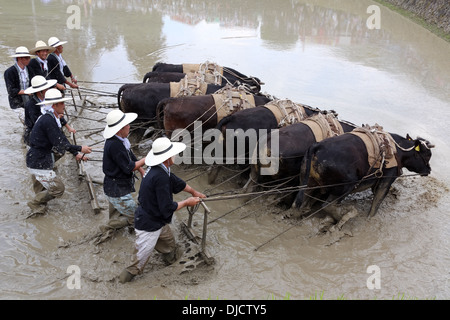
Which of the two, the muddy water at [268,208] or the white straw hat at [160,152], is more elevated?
the white straw hat at [160,152]

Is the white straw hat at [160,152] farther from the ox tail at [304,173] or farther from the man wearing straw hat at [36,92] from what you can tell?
the man wearing straw hat at [36,92]

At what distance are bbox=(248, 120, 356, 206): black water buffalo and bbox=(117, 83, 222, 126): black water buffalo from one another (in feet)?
6.91

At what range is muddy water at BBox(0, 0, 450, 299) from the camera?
4.18 metres

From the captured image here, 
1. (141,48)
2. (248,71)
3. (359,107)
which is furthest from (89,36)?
(359,107)

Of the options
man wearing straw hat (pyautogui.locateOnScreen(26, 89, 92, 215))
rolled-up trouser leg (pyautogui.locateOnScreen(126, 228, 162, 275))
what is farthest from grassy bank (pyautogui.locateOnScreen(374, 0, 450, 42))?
rolled-up trouser leg (pyautogui.locateOnScreen(126, 228, 162, 275))

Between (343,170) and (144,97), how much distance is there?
344 cm

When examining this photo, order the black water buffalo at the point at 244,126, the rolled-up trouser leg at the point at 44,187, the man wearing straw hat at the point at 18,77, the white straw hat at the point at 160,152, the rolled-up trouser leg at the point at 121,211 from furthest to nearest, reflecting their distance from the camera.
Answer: the man wearing straw hat at the point at 18,77
the black water buffalo at the point at 244,126
the rolled-up trouser leg at the point at 44,187
the rolled-up trouser leg at the point at 121,211
the white straw hat at the point at 160,152

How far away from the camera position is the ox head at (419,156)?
5492 millimetres

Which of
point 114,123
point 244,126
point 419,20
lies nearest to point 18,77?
point 114,123

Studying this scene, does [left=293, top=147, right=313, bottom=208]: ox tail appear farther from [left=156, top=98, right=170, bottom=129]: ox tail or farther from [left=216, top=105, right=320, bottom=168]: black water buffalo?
[left=156, top=98, right=170, bottom=129]: ox tail

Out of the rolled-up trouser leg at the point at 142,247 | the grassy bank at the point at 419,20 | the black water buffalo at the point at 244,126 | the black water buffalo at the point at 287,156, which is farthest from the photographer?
the grassy bank at the point at 419,20

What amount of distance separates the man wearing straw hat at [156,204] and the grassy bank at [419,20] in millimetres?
14364

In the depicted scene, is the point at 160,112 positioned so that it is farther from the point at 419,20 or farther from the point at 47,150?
the point at 419,20

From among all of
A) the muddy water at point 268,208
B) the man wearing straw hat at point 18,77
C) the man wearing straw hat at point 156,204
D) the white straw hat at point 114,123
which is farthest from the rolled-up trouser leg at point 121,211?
the man wearing straw hat at point 18,77
